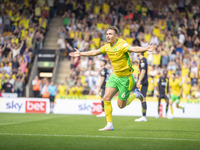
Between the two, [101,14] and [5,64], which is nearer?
[5,64]

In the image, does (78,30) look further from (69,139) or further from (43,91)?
(69,139)

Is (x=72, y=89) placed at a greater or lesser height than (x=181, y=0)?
lesser

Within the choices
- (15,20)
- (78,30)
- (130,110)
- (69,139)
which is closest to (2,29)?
(15,20)

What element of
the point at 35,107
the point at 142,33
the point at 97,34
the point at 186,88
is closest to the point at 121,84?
the point at 35,107

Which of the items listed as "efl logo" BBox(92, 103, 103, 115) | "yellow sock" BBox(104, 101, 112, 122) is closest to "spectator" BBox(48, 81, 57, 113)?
"efl logo" BBox(92, 103, 103, 115)

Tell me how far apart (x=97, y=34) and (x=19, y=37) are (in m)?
5.59

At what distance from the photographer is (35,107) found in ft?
69.8

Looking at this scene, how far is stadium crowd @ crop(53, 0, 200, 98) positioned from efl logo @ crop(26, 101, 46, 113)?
1851mm

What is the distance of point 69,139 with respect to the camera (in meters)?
7.05

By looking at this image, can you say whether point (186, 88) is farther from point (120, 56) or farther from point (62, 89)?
point (120, 56)

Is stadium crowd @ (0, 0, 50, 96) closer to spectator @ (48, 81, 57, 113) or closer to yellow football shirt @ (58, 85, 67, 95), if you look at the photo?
yellow football shirt @ (58, 85, 67, 95)

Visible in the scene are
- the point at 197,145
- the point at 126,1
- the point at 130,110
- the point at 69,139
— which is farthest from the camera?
the point at 126,1

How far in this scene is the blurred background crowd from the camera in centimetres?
2245

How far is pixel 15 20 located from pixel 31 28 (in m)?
1.57
